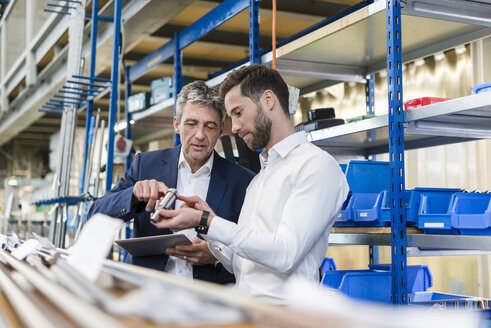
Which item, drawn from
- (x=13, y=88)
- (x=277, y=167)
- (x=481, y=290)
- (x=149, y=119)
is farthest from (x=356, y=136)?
(x=13, y=88)

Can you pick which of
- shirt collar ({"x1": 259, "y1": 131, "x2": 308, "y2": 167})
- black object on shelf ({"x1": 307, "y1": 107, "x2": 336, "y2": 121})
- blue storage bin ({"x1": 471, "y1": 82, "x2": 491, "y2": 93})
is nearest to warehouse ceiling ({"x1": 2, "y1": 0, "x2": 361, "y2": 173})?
black object on shelf ({"x1": 307, "y1": 107, "x2": 336, "y2": 121})

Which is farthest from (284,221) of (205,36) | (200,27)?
(205,36)

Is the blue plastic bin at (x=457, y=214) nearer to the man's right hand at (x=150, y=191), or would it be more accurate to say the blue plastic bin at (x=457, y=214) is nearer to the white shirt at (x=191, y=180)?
the white shirt at (x=191, y=180)

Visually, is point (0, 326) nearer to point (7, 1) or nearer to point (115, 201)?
point (115, 201)

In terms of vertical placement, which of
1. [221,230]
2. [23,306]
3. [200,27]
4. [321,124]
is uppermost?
[200,27]

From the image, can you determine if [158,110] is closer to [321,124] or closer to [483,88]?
[321,124]

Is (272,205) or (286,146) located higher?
(286,146)

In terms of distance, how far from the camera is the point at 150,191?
193 centimetres

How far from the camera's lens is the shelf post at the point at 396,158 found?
2164 mm

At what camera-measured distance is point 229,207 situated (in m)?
2.18

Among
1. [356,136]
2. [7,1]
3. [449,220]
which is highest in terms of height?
Result: [7,1]

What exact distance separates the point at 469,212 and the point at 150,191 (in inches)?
44.3

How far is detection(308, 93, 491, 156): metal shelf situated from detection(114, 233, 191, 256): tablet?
973mm

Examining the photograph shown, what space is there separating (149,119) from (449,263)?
275 cm
